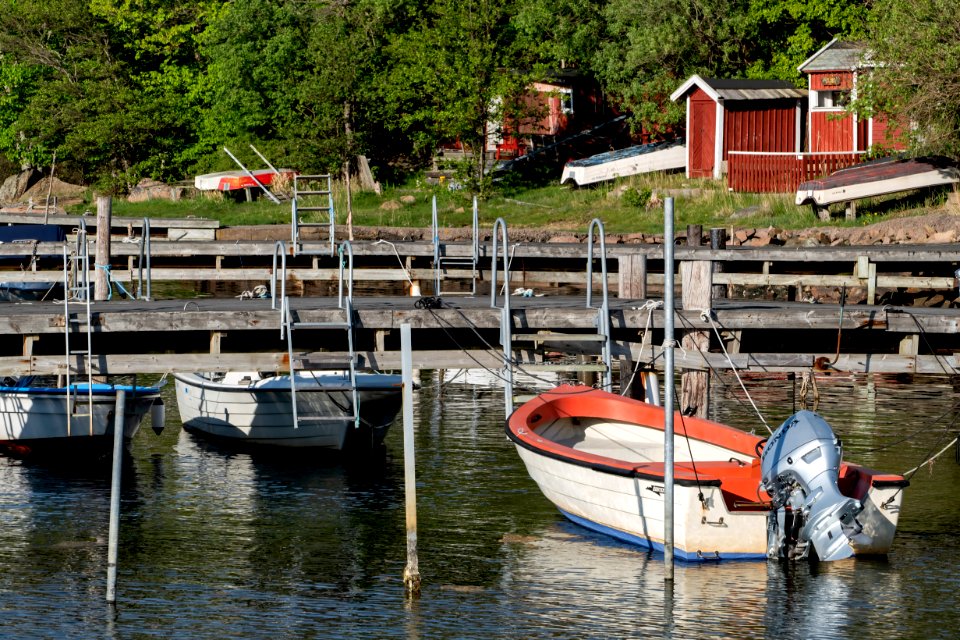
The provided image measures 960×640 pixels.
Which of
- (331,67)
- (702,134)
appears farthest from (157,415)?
(331,67)

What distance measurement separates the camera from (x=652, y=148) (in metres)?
48.1

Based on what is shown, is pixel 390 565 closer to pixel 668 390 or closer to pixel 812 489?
pixel 668 390

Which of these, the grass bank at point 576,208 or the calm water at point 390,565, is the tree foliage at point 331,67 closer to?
the grass bank at point 576,208

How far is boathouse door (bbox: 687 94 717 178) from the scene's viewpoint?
151 ft

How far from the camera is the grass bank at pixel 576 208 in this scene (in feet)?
129

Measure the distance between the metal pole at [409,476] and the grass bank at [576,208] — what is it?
84.0 ft

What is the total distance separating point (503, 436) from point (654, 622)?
9.49m

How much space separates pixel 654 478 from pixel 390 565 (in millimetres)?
3084

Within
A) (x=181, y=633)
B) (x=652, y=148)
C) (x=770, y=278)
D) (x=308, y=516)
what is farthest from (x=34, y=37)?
(x=181, y=633)

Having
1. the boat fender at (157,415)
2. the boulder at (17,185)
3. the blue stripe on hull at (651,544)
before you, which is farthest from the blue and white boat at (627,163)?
the blue stripe on hull at (651,544)

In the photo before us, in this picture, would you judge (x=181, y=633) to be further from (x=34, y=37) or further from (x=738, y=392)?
(x=34, y=37)

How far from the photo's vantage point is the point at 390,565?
51.6ft

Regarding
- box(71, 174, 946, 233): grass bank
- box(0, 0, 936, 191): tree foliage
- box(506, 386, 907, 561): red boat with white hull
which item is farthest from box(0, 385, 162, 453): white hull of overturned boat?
box(0, 0, 936, 191): tree foliage

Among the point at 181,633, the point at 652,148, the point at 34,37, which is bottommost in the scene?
the point at 181,633
